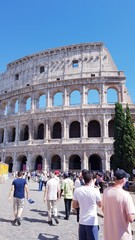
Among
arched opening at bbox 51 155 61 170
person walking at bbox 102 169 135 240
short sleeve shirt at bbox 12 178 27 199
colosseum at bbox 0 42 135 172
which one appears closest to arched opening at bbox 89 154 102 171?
colosseum at bbox 0 42 135 172

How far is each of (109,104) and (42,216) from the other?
23.6 m

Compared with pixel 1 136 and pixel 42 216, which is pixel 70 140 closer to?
pixel 1 136

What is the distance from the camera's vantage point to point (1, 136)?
36.9 metres

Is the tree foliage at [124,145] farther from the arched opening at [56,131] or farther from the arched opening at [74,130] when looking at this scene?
the arched opening at [56,131]

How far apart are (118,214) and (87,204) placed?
102 cm

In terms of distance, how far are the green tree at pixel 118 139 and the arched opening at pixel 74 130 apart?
24.2 ft

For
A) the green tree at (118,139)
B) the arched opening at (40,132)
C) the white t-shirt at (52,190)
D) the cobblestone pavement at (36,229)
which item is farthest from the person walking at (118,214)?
the arched opening at (40,132)

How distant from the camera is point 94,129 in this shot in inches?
1216

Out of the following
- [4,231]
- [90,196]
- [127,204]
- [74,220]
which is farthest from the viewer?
[74,220]

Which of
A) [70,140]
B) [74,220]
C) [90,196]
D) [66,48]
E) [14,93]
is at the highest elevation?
[66,48]

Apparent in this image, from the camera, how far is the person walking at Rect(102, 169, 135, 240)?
280cm

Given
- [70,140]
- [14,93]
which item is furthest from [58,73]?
[70,140]

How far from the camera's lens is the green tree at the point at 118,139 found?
24.0m

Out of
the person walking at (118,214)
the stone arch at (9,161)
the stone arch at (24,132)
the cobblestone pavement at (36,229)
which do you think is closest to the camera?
the person walking at (118,214)
